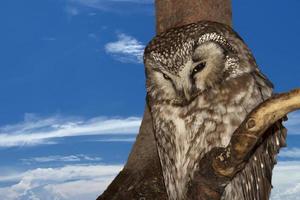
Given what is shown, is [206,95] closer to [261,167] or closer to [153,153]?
[261,167]

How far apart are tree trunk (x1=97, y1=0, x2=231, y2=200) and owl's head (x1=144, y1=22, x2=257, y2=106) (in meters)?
1.67

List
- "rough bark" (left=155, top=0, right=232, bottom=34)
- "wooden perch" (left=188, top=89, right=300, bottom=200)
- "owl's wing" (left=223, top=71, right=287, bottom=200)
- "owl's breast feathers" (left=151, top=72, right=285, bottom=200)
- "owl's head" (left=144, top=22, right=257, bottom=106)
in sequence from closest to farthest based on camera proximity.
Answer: "wooden perch" (left=188, top=89, right=300, bottom=200) → "owl's head" (left=144, top=22, right=257, bottom=106) → "owl's breast feathers" (left=151, top=72, right=285, bottom=200) → "owl's wing" (left=223, top=71, right=287, bottom=200) → "rough bark" (left=155, top=0, right=232, bottom=34)

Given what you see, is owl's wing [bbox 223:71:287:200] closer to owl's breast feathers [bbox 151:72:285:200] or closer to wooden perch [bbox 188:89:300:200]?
owl's breast feathers [bbox 151:72:285:200]

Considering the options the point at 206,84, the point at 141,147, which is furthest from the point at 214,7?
the point at 206,84

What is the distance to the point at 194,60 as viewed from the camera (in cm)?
412

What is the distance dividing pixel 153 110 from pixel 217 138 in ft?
2.32

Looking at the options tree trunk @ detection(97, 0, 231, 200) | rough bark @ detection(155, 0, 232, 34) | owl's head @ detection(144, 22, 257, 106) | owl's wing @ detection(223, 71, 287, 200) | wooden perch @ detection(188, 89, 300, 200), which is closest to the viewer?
wooden perch @ detection(188, 89, 300, 200)

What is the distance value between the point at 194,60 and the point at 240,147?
36.0 inches

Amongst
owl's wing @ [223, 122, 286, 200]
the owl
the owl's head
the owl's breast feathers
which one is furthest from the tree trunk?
the owl's head

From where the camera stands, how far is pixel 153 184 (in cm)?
599

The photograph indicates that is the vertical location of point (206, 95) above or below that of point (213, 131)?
above

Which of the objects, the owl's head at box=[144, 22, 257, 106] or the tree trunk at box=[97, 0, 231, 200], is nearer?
the owl's head at box=[144, 22, 257, 106]

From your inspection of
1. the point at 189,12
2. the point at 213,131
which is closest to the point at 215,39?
the point at 213,131

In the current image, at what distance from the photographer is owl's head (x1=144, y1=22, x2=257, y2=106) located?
4.15 meters
